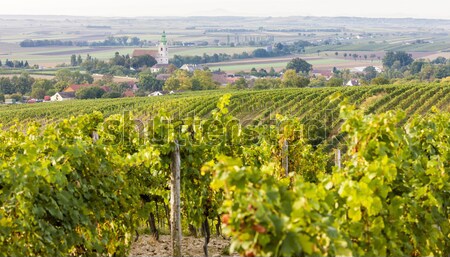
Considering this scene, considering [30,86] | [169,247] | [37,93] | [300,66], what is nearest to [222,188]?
[169,247]

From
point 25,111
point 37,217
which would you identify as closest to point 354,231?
point 37,217

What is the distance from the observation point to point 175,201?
7.08 meters

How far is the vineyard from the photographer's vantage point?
3658mm

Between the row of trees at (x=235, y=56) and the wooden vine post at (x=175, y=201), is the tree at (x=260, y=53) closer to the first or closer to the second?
the row of trees at (x=235, y=56)

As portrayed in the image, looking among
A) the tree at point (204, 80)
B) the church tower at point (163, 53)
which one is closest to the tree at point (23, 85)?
the tree at point (204, 80)

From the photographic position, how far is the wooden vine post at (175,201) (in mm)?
7090

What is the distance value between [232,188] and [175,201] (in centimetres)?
349

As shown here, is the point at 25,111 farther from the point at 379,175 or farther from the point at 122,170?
the point at 379,175

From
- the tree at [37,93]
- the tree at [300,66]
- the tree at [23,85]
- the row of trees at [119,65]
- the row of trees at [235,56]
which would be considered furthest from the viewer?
the row of trees at [235,56]

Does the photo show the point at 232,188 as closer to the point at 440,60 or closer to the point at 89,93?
the point at 89,93

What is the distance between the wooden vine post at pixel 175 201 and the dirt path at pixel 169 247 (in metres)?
1.13

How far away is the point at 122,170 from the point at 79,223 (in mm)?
1387

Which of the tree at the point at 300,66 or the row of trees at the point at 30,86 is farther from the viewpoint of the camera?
the tree at the point at 300,66

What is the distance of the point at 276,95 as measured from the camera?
136 feet
